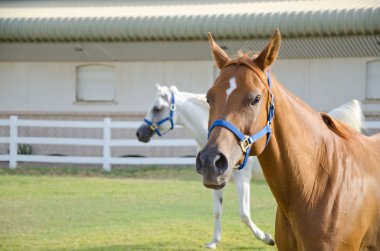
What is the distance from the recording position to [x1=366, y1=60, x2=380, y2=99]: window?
58.7ft

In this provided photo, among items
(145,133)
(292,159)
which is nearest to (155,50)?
(145,133)

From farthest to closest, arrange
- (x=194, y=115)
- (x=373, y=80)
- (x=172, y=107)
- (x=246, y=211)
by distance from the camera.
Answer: (x=373, y=80), (x=172, y=107), (x=194, y=115), (x=246, y=211)

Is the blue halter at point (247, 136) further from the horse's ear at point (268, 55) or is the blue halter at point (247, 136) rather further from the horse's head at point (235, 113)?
the horse's ear at point (268, 55)

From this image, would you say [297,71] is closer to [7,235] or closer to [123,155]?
[123,155]

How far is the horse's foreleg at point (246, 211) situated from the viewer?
801 cm

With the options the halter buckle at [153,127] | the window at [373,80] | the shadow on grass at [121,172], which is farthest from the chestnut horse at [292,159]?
the window at [373,80]

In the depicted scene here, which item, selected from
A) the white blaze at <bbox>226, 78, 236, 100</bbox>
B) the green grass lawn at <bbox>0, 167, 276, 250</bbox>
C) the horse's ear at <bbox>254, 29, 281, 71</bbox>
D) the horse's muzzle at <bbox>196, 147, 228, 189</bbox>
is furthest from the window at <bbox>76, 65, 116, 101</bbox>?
the horse's muzzle at <bbox>196, 147, 228, 189</bbox>

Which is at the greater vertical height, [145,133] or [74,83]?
[74,83]

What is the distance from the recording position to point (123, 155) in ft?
62.5

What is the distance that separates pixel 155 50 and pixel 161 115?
323 inches

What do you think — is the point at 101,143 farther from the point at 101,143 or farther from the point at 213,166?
the point at 213,166

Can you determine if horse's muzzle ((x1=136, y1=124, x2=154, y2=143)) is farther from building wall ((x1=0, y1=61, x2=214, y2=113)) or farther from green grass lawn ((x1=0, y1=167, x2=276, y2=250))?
building wall ((x1=0, y1=61, x2=214, y2=113))

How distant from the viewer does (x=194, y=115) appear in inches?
376

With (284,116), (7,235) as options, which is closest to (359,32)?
(7,235)
